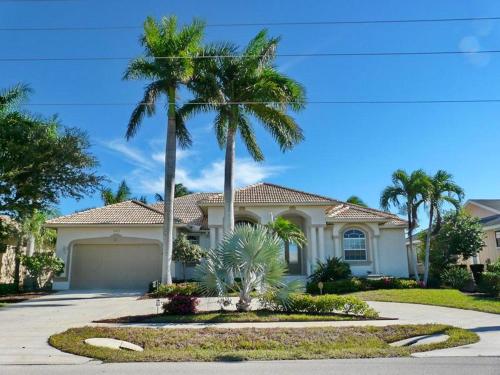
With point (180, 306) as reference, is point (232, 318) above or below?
below

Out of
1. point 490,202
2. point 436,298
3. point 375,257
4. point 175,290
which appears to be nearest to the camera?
point 436,298

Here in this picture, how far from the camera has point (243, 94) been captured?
65.7ft

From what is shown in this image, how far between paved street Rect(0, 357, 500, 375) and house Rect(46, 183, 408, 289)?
52.2 feet

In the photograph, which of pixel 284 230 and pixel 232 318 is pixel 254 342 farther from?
pixel 284 230

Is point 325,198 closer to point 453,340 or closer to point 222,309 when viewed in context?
point 222,309

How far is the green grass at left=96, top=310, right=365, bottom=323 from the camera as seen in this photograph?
11891 mm

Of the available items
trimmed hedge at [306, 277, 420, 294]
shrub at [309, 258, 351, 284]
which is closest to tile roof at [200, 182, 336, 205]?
shrub at [309, 258, 351, 284]

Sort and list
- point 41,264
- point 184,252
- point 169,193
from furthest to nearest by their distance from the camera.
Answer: point 41,264 → point 184,252 → point 169,193

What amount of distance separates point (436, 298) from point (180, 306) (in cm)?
1010

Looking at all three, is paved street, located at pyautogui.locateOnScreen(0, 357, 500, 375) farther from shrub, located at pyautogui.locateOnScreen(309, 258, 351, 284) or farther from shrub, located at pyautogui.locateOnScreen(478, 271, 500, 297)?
shrub, located at pyautogui.locateOnScreen(309, 258, 351, 284)

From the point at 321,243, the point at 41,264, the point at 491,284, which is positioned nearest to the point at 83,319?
the point at 41,264

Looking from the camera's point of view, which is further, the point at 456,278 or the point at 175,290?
the point at 456,278

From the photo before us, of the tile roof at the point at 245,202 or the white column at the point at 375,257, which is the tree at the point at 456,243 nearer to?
the tile roof at the point at 245,202

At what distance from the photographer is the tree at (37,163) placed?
17.1m
